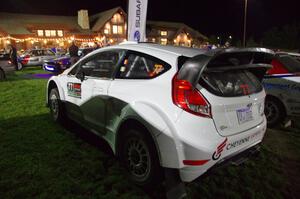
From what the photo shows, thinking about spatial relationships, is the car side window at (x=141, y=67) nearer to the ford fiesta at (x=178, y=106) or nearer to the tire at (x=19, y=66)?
the ford fiesta at (x=178, y=106)

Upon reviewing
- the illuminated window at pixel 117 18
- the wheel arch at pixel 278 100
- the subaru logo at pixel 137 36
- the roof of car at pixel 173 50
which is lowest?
the wheel arch at pixel 278 100

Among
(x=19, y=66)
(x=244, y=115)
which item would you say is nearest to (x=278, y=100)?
(x=244, y=115)

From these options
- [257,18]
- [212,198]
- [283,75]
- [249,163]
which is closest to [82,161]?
[212,198]

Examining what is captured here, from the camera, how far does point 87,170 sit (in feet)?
11.8

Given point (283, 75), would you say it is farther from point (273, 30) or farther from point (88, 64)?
point (273, 30)

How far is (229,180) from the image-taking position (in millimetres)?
3441

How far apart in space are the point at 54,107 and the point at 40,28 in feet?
143

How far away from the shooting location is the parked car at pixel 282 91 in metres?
5.39

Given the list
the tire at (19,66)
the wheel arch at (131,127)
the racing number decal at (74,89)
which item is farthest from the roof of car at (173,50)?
the tire at (19,66)

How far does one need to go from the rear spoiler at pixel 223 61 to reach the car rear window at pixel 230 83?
97 millimetres

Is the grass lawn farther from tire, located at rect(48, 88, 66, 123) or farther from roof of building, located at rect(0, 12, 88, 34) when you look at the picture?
roof of building, located at rect(0, 12, 88, 34)

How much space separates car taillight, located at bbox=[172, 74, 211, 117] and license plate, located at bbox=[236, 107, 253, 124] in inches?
19.5

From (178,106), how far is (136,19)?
561 cm

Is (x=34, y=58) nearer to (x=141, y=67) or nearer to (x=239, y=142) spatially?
(x=141, y=67)
